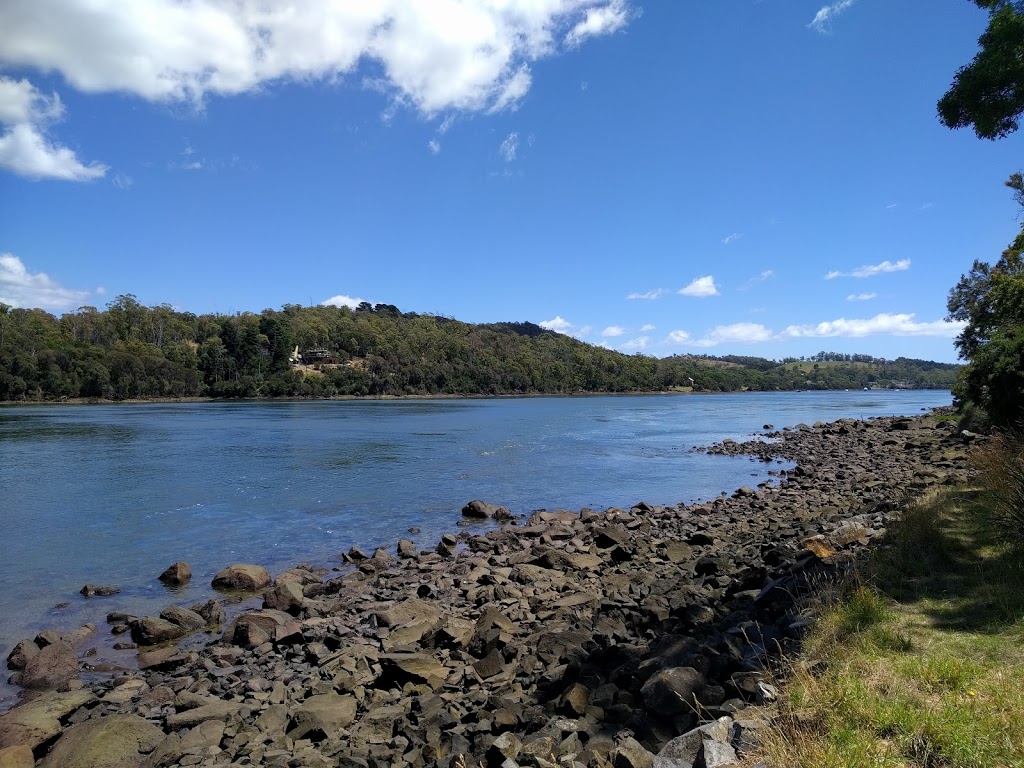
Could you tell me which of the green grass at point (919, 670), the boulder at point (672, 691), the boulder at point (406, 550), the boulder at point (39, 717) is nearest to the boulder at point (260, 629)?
the boulder at point (39, 717)

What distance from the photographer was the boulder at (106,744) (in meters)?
6.69

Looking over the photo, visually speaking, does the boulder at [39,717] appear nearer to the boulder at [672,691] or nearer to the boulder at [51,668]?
the boulder at [51,668]

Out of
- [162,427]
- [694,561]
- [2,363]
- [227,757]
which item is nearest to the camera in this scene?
[227,757]

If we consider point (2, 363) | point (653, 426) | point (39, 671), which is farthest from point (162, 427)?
point (2, 363)

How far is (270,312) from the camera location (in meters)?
199

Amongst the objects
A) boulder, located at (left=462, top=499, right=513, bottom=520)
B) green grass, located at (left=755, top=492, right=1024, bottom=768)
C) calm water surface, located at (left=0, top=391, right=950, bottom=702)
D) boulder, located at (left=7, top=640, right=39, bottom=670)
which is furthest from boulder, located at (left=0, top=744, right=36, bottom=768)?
boulder, located at (left=462, top=499, right=513, bottom=520)

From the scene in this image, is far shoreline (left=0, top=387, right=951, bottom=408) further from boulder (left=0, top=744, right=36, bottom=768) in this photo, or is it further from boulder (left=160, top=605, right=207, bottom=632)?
boulder (left=0, top=744, right=36, bottom=768)

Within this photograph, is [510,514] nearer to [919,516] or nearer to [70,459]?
[919,516]

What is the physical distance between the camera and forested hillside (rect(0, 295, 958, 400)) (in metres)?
113

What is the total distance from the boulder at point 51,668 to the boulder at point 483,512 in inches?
491

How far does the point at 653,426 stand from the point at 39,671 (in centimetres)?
5769

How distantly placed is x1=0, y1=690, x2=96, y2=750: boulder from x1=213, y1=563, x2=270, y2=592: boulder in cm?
480

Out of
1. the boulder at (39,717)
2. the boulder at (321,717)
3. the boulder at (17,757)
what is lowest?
the boulder at (39,717)

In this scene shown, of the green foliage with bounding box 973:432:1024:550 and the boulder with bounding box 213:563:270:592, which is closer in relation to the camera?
the green foliage with bounding box 973:432:1024:550
